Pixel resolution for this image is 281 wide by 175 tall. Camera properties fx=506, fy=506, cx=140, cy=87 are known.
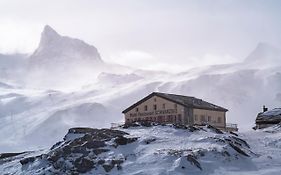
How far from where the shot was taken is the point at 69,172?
32250mm

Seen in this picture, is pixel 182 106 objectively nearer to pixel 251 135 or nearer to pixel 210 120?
pixel 210 120

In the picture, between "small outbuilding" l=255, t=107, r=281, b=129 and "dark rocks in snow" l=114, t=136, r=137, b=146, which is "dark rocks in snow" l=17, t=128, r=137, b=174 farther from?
"small outbuilding" l=255, t=107, r=281, b=129

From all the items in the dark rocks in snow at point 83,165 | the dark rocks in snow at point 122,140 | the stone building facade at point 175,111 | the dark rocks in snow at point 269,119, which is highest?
the stone building facade at point 175,111

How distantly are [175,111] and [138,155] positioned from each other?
42.5m

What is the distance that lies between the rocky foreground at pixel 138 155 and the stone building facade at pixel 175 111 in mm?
34284

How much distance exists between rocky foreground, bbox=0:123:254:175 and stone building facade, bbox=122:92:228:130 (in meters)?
34.3

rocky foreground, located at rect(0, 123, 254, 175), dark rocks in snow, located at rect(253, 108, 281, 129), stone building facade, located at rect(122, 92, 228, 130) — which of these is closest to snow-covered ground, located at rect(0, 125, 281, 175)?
rocky foreground, located at rect(0, 123, 254, 175)

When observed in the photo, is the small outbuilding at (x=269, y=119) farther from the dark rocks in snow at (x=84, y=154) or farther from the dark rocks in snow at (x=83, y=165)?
the dark rocks in snow at (x=83, y=165)

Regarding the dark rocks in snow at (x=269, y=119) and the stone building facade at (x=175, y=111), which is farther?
the stone building facade at (x=175, y=111)

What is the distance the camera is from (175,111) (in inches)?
3004

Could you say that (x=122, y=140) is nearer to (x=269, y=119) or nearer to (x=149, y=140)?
(x=149, y=140)

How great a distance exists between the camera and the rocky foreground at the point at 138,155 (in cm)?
3203

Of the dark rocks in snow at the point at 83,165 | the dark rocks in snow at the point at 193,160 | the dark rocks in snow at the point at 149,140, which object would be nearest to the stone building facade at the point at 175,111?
the dark rocks in snow at the point at 149,140

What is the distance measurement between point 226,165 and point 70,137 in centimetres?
1362
